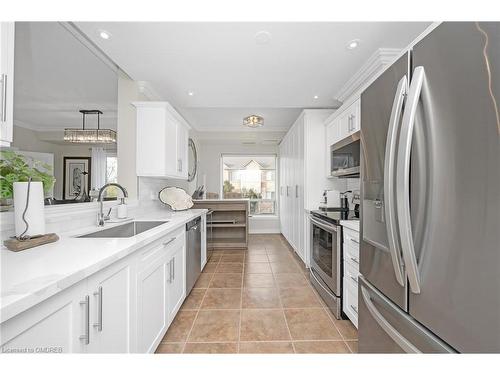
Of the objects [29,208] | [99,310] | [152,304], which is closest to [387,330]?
[99,310]

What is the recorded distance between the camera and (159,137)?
2691mm

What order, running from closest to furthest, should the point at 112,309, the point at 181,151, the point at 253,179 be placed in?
1. the point at 112,309
2. the point at 181,151
3. the point at 253,179

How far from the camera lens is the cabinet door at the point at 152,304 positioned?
1272 mm

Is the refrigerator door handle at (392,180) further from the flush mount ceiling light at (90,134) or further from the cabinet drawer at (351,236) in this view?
the flush mount ceiling light at (90,134)

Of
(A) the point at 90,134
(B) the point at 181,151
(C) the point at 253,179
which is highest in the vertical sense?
(B) the point at 181,151

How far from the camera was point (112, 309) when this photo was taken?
3.36 feet

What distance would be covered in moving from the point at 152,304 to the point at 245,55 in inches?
88.6

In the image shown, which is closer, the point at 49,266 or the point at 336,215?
the point at 49,266

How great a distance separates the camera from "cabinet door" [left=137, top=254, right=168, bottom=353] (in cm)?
127

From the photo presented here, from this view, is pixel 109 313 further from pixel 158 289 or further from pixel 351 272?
pixel 351 272

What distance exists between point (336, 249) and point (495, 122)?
1.65m

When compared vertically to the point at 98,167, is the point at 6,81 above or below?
above

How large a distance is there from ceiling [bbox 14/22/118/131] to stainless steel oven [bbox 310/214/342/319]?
2453mm
